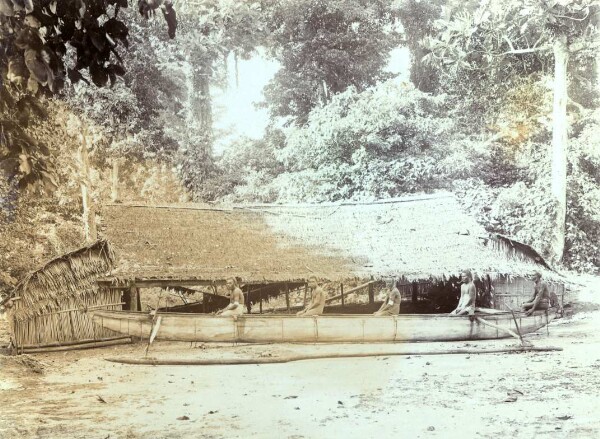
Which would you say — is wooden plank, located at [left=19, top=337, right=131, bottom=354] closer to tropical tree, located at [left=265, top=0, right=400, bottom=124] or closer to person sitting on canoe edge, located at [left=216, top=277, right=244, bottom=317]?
person sitting on canoe edge, located at [left=216, top=277, right=244, bottom=317]

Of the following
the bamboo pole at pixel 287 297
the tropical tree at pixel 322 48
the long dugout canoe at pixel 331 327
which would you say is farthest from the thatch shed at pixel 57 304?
the tropical tree at pixel 322 48

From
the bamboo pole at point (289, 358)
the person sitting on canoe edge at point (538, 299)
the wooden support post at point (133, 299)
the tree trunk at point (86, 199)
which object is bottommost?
the bamboo pole at point (289, 358)

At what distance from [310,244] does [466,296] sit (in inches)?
43.7

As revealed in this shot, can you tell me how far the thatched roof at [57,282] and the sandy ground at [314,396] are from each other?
31 centimetres

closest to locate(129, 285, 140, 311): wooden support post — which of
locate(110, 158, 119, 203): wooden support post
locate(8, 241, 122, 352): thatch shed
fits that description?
locate(8, 241, 122, 352): thatch shed

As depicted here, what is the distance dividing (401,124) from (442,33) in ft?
1.92

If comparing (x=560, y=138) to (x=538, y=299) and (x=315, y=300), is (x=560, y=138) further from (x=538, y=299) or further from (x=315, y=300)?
(x=315, y=300)

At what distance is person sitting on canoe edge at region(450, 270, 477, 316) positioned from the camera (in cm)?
415

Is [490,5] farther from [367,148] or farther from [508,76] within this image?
[367,148]

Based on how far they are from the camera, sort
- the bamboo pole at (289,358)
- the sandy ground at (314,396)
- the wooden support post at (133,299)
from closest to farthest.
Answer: the sandy ground at (314,396) < the bamboo pole at (289,358) < the wooden support post at (133,299)

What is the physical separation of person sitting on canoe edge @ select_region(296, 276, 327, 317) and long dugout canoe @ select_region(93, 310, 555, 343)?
0.19 ft

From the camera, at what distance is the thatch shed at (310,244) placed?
3.92 m

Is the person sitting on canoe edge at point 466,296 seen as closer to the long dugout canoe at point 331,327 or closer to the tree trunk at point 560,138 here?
the long dugout canoe at point 331,327

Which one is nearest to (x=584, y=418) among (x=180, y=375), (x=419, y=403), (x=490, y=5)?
(x=419, y=403)
